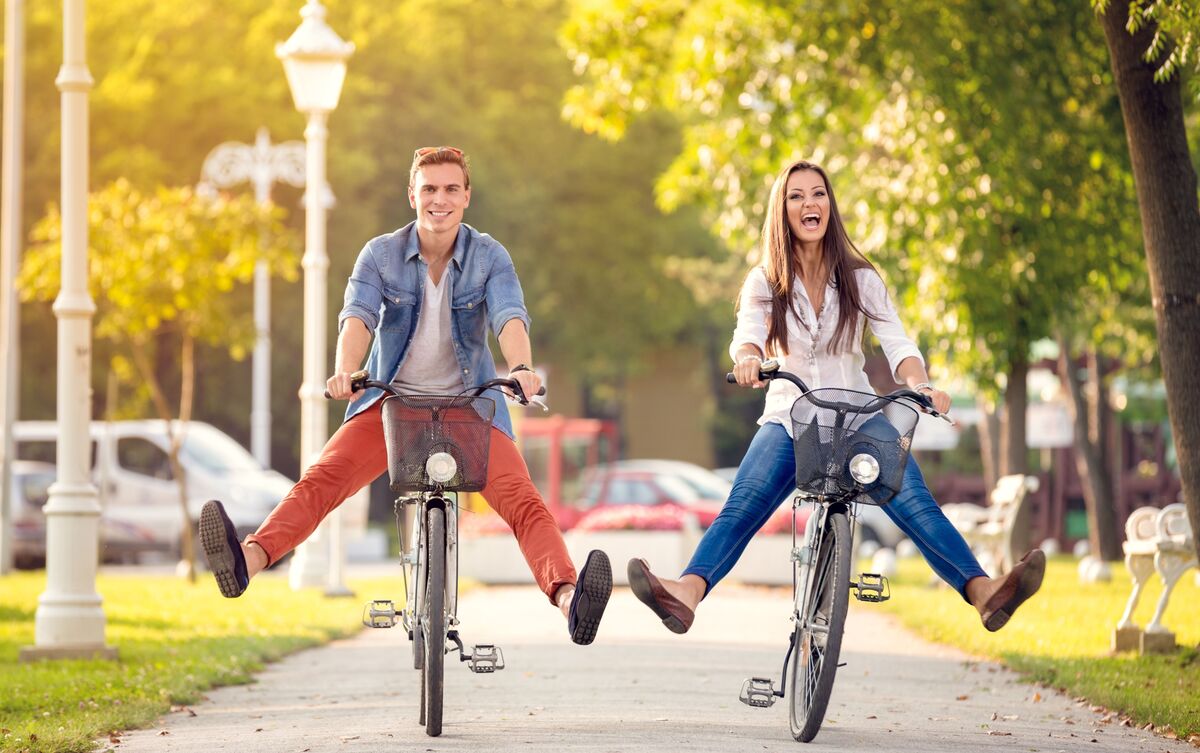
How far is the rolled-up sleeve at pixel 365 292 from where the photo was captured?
7121 millimetres

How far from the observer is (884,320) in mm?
7160

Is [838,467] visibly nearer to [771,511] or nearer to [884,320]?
[771,511]

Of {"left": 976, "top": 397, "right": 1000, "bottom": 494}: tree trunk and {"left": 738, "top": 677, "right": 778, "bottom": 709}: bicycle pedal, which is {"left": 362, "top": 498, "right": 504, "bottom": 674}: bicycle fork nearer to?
{"left": 738, "top": 677, "right": 778, "bottom": 709}: bicycle pedal

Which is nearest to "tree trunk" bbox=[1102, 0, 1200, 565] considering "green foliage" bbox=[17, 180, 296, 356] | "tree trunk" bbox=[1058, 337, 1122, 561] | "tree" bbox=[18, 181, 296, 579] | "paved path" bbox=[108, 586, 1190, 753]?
"paved path" bbox=[108, 586, 1190, 753]

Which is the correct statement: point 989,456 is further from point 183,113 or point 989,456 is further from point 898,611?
point 183,113

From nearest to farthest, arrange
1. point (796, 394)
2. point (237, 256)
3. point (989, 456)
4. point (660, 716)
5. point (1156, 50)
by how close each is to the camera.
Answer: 1. point (796, 394)
2. point (660, 716)
3. point (1156, 50)
4. point (237, 256)
5. point (989, 456)

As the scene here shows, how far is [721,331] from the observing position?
4944cm

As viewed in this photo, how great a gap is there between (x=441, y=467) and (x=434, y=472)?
3 cm

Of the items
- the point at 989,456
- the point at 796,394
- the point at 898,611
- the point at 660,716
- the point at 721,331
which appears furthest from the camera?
the point at 721,331

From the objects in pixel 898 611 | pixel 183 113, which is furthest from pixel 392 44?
pixel 898 611

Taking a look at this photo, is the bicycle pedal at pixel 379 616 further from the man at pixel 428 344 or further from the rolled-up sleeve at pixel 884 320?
the rolled-up sleeve at pixel 884 320

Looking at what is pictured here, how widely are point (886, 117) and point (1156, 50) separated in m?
6.92

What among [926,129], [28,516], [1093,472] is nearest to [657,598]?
[926,129]

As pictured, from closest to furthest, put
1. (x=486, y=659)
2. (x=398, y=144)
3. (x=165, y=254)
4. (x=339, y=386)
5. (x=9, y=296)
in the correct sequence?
(x=339, y=386)
(x=486, y=659)
(x=165, y=254)
(x=9, y=296)
(x=398, y=144)
